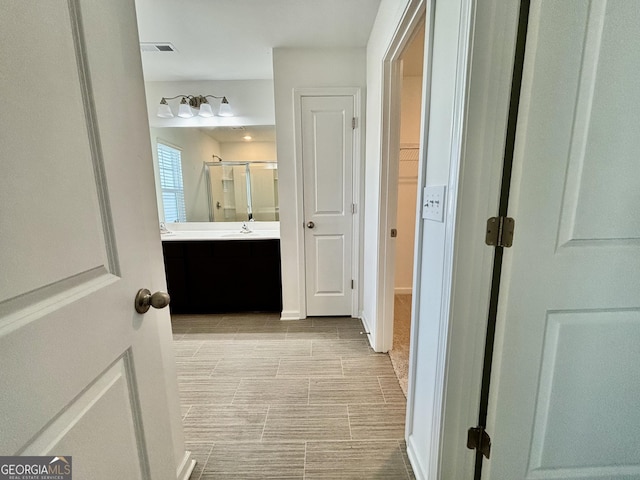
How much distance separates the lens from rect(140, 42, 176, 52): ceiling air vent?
2092mm

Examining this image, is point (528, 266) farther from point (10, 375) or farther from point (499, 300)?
point (10, 375)

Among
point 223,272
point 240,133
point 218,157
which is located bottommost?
point 223,272

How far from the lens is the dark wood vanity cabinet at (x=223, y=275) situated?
8.45 feet

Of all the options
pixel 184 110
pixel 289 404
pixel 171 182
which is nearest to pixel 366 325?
pixel 289 404

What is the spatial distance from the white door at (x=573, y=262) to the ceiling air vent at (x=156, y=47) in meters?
2.42

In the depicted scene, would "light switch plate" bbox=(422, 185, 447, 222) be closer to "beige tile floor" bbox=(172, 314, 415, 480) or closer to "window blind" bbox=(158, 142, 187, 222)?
"beige tile floor" bbox=(172, 314, 415, 480)

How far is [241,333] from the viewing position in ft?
7.75

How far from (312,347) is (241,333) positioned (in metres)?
0.66

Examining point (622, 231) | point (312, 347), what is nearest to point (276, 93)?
point (312, 347)

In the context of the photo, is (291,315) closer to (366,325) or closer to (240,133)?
(366,325)

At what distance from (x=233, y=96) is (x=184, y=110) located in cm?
50

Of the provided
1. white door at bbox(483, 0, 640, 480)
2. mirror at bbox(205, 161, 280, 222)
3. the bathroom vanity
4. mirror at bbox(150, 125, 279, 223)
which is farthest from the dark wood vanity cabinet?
white door at bbox(483, 0, 640, 480)

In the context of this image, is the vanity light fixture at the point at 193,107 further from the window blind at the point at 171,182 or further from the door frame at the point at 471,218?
the door frame at the point at 471,218

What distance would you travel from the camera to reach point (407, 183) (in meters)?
3.00
